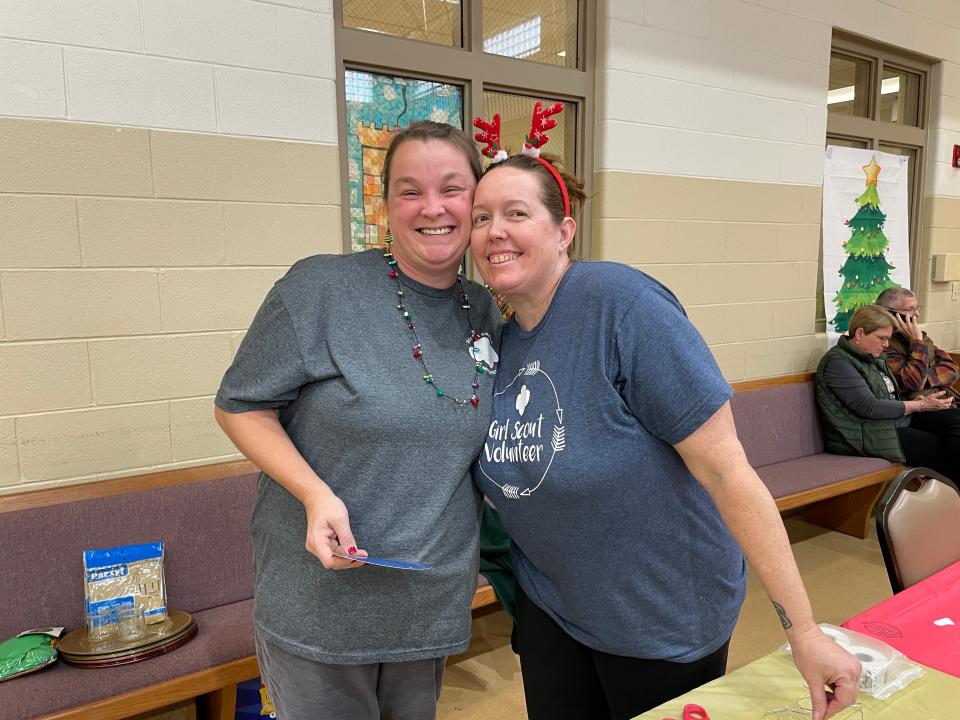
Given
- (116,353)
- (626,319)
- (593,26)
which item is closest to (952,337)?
(593,26)

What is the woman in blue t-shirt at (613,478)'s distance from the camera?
1095 millimetres

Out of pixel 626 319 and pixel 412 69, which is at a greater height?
pixel 412 69

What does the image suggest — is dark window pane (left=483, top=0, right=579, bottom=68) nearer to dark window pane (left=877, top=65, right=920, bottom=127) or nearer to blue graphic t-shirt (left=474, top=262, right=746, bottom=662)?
blue graphic t-shirt (left=474, top=262, right=746, bottom=662)

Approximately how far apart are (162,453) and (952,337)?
5463 mm

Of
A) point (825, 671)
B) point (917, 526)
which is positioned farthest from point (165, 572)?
point (917, 526)

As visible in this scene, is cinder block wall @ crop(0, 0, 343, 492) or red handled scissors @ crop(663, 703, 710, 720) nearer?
red handled scissors @ crop(663, 703, 710, 720)

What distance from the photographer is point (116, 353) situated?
220 centimetres

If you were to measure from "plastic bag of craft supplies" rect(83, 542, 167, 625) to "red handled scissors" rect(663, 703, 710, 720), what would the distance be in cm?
162

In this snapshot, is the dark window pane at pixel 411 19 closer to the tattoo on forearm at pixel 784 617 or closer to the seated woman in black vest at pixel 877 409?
the tattoo on forearm at pixel 784 617

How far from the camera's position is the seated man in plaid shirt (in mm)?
4035

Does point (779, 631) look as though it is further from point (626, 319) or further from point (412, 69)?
point (412, 69)

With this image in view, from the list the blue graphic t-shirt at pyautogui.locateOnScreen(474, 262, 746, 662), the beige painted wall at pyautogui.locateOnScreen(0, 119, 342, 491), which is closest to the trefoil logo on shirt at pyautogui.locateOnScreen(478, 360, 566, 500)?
the blue graphic t-shirt at pyautogui.locateOnScreen(474, 262, 746, 662)

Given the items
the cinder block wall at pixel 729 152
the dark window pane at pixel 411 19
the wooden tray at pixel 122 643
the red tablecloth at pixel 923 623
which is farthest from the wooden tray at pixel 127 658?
the cinder block wall at pixel 729 152

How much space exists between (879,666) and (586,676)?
1.66ft
